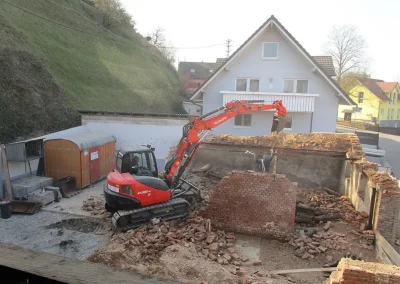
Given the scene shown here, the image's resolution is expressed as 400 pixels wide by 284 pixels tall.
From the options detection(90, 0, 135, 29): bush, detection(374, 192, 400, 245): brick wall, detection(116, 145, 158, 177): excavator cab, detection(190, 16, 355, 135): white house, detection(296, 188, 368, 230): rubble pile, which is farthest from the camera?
detection(90, 0, 135, 29): bush

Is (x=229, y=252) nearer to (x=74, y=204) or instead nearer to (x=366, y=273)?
(x=366, y=273)

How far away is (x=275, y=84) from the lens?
69.3 ft

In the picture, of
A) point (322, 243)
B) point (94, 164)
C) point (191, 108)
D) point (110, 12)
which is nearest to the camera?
point (322, 243)

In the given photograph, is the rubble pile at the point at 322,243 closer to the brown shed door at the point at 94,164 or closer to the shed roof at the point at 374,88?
the brown shed door at the point at 94,164

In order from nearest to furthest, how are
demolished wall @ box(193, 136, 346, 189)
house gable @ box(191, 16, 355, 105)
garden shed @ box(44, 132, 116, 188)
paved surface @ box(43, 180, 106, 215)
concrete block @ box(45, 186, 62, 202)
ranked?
paved surface @ box(43, 180, 106, 215) → concrete block @ box(45, 186, 62, 202) → demolished wall @ box(193, 136, 346, 189) → garden shed @ box(44, 132, 116, 188) → house gable @ box(191, 16, 355, 105)

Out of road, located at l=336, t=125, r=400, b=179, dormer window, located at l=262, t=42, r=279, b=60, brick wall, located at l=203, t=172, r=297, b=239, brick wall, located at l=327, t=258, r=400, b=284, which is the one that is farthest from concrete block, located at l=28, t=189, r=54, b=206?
road, located at l=336, t=125, r=400, b=179

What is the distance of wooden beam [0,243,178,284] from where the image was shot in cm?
150

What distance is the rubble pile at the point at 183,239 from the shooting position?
26.1ft

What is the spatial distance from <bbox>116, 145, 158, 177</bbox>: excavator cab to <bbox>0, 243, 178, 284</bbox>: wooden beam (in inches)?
339

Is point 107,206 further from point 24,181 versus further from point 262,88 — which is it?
point 262,88

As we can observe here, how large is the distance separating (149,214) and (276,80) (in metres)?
14.4

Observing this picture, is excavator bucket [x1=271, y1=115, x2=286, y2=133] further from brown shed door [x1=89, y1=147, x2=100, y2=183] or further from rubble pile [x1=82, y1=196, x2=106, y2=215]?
brown shed door [x1=89, y1=147, x2=100, y2=183]

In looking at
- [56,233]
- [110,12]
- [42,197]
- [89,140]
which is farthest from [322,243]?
[110,12]

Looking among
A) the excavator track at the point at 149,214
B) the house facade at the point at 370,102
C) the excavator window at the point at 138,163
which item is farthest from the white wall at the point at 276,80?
the house facade at the point at 370,102
